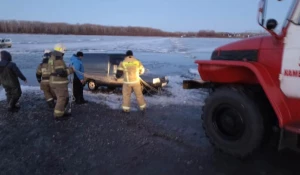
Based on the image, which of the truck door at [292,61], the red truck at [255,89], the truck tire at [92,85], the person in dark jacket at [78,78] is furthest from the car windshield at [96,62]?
the truck door at [292,61]

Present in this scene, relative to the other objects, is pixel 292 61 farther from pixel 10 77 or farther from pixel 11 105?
pixel 11 105

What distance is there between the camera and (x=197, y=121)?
6.94m

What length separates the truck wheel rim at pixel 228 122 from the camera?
4531 mm

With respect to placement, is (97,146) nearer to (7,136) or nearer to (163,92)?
(7,136)

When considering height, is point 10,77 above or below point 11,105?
above

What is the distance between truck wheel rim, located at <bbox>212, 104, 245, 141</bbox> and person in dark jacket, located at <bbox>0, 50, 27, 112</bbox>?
5.33 m

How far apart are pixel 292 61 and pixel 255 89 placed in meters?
0.98

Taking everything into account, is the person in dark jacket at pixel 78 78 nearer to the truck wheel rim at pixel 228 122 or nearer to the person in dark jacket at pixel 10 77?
the person in dark jacket at pixel 10 77

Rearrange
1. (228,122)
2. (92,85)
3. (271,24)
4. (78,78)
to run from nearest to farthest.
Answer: (271,24) < (228,122) < (78,78) < (92,85)

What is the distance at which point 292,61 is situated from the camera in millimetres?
3674

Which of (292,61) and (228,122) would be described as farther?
(228,122)

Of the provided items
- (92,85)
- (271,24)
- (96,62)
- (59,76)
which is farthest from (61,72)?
(96,62)

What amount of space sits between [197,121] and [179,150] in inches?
78.4

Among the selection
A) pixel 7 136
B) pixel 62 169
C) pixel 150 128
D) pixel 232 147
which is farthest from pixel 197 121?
pixel 7 136
